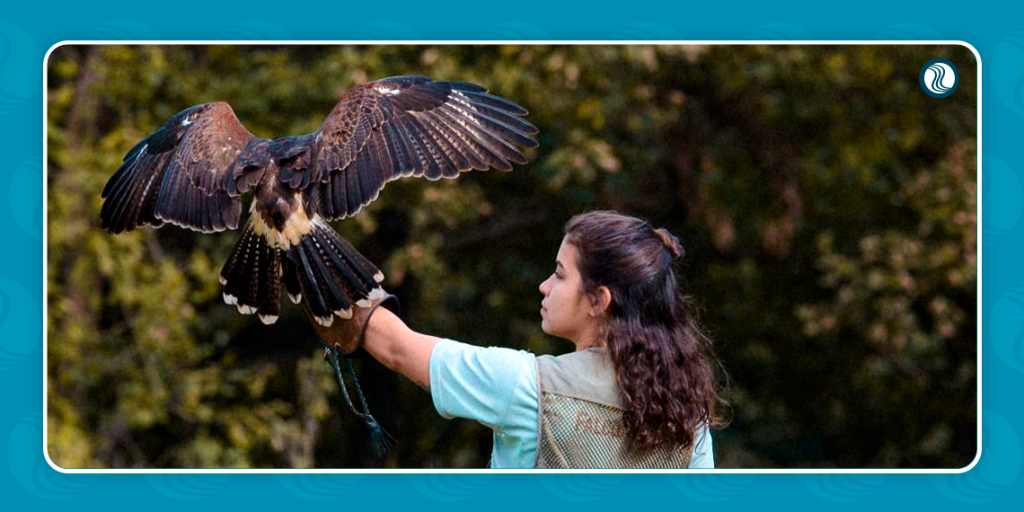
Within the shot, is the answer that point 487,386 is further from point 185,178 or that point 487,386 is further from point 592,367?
point 185,178

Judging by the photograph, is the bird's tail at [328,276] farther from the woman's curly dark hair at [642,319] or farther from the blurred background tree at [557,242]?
the blurred background tree at [557,242]

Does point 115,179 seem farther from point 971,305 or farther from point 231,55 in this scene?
point 971,305

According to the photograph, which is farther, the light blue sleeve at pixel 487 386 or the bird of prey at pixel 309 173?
the bird of prey at pixel 309 173

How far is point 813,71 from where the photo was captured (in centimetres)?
786

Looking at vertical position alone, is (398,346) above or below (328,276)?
below

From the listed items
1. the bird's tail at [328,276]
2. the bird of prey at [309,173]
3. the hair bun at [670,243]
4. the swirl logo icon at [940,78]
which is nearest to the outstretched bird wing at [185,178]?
the bird of prey at [309,173]

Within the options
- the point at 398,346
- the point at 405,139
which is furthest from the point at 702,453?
the point at 405,139

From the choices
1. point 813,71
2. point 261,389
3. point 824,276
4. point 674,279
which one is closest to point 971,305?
point 824,276

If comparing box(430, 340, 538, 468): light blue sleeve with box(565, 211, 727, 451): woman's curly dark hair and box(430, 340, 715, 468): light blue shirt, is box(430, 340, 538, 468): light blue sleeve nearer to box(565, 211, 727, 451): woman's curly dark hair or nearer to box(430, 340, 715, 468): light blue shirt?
box(430, 340, 715, 468): light blue shirt

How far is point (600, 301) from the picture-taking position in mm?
2855

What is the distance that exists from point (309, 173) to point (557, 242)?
17.4 ft

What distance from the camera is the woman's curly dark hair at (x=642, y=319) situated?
2.82m

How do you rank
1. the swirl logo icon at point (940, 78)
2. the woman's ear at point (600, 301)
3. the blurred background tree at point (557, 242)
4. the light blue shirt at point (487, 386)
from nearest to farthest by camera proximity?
the light blue shirt at point (487, 386), the woman's ear at point (600, 301), the swirl logo icon at point (940, 78), the blurred background tree at point (557, 242)

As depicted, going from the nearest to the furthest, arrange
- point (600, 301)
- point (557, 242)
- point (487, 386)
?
point (487, 386), point (600, 301), point (557, 242)
